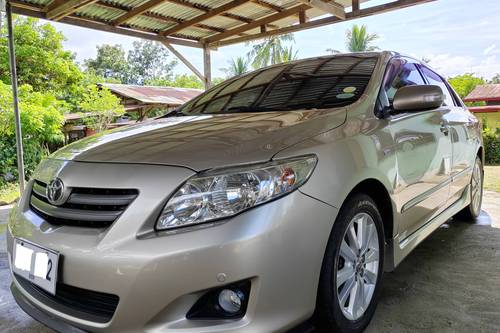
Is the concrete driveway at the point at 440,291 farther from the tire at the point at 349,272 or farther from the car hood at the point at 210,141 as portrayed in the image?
the car hood at the point at 210,141

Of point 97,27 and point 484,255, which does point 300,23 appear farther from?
point 484,255

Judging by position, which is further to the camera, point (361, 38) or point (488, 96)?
point (361, 38)

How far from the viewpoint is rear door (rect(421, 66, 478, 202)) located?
295 cm

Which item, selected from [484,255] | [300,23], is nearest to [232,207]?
[484,255]

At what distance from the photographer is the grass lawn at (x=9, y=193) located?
660 centimetres

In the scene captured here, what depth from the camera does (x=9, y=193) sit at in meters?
7.37

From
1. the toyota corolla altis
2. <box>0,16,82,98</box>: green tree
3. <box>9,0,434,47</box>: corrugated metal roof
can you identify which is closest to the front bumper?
the toyota corolla altis

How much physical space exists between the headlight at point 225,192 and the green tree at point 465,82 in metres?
32.0

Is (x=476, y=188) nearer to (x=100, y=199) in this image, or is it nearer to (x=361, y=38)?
(x=100, y=199)

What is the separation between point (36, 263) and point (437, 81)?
317 cm

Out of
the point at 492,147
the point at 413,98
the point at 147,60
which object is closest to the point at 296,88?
the point at 413,98

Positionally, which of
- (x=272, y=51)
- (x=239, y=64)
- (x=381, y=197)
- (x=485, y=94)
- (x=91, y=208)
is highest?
(x=272, y=51)

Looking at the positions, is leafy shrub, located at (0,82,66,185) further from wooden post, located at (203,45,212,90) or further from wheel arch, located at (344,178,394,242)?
wheel arch, located at (344,178,394,242)

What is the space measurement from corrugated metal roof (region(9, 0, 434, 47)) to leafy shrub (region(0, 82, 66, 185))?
11.5 ft
